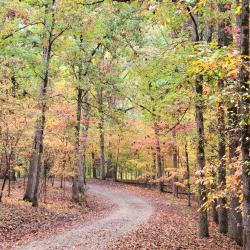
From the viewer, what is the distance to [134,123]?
3119 centimetres

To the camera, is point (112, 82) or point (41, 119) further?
point (112, 82)

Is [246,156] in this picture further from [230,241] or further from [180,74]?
[230,241]

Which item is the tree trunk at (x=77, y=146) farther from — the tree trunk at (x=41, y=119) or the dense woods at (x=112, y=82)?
the tree trunk at (x=41, y=119)

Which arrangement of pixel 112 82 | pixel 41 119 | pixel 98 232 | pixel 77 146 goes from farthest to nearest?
pixel 112 82
pixel 77 146
pixel 41 119
pixel 98 232

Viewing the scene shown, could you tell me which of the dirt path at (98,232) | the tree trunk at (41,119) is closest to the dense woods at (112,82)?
the tree trunk at (41,119)

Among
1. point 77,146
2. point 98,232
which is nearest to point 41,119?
point 77,146

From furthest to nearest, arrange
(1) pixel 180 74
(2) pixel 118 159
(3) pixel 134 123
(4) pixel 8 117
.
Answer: (2) pixel 118 159 < (3) pixel 134 123 < (4) pixel 8 117 < (1) pixel 180 74

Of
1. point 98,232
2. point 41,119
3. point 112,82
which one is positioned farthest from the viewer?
point 112,82

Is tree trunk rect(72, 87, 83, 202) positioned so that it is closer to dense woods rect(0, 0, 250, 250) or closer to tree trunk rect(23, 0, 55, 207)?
dense woods rect(0, 0, 250, 250)

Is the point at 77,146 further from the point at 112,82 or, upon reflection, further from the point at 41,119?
the point at 112,82

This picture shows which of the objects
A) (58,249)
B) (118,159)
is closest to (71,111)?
(58,249)

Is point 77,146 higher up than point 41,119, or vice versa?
point 41,119

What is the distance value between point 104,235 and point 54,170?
8755 millimetres

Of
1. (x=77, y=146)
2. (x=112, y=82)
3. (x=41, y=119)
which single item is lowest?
(x=77, y=146)
